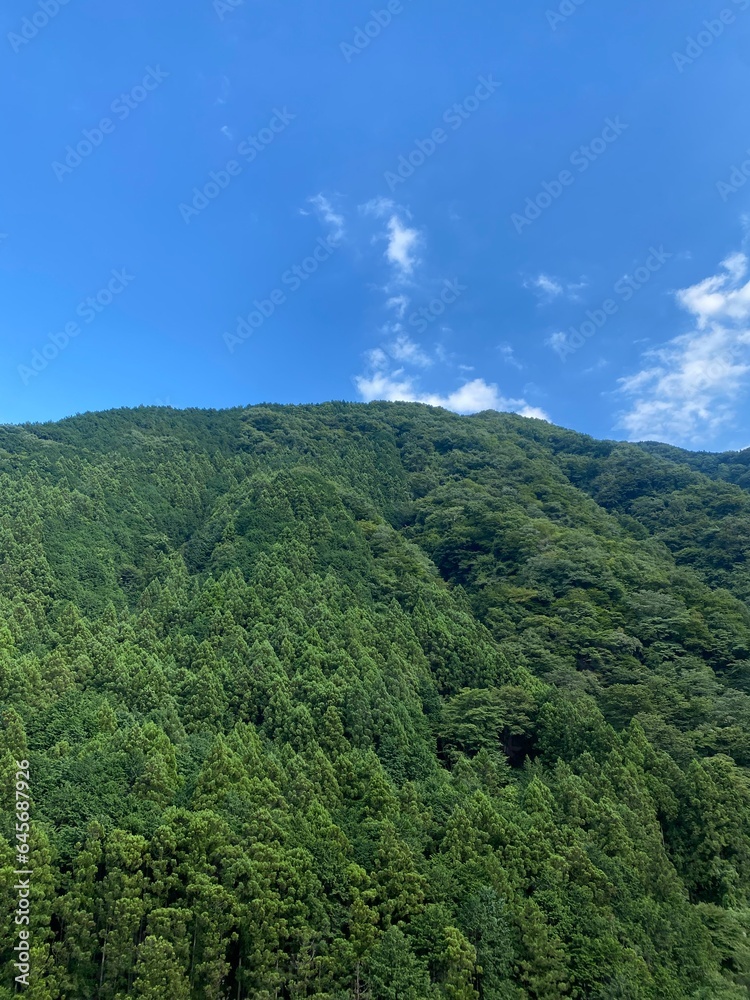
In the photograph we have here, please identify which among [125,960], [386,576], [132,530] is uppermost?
[132,530]

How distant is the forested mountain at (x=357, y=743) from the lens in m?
17.3

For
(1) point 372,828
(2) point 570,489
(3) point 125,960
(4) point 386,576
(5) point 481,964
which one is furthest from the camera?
(2) point 570,489

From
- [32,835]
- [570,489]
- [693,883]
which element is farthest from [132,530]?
[570,489]

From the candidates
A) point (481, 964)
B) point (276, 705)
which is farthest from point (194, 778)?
point (481, 964)

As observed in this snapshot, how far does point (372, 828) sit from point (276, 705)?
7.32 metres

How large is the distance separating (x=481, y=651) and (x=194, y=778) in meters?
17.6

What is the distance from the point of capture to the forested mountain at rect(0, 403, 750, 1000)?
17.3 meters

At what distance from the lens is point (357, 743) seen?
26141 millimetres

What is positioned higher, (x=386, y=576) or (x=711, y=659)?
(x=386, y=576)

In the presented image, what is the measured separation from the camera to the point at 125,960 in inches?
639

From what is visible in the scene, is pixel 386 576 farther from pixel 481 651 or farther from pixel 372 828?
pixel 372 828

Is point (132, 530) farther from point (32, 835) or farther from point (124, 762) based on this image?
point (32, 835)

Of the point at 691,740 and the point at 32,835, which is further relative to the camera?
the point at 691,740

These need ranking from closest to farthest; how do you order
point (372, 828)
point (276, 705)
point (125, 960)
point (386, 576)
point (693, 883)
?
point (125, 960)
point (372, 828)
point (693, 883)
point (276, 705)
point (386, 576)
